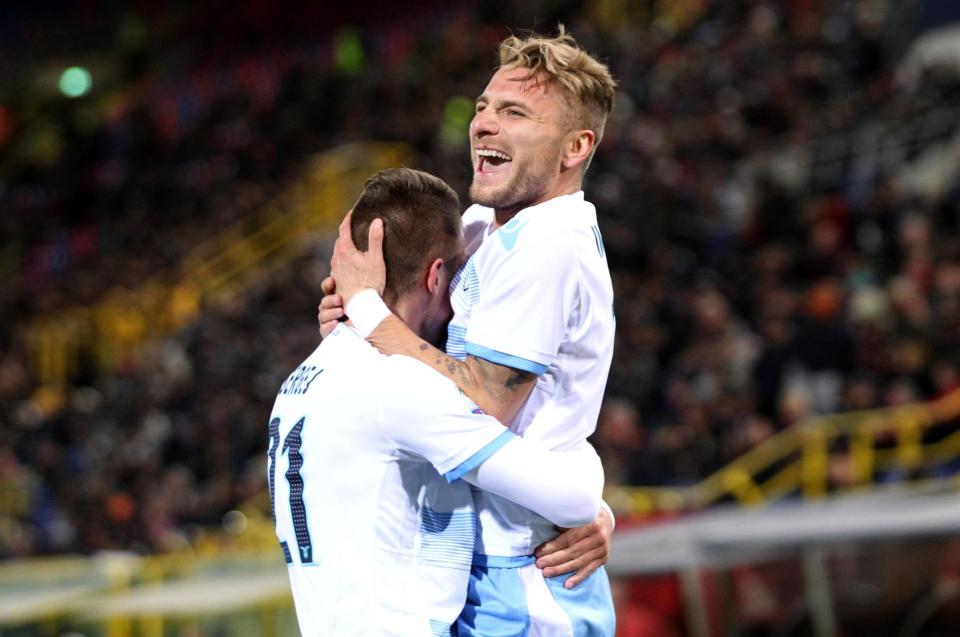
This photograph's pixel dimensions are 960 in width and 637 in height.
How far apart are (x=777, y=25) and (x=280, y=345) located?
22.5ft

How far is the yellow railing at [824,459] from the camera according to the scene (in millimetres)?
9547

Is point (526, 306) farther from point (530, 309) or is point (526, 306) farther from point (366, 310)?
point (366, 310)

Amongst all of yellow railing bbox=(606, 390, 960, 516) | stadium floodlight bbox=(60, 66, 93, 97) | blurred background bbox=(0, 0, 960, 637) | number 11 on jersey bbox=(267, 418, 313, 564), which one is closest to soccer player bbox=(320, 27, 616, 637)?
number 11 on jersey bbox=(267, 418, 313, 564)

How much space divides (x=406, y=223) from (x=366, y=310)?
0.78ft

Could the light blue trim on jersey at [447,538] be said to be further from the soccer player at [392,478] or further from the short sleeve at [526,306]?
the short sleeve at [526,306]

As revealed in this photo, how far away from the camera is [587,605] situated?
3.47 meters

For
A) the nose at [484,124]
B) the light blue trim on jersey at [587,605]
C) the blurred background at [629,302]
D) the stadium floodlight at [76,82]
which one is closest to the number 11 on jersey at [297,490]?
the light blue trim on jersey at [587,605]

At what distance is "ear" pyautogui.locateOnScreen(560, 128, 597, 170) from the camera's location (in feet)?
11.5

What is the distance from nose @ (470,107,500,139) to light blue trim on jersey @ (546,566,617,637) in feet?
3.63

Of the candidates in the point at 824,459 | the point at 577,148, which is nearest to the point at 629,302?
the point at 824,459

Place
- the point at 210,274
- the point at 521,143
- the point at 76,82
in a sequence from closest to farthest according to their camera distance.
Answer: the point at 521,143
the point at 210,274
the point at 76,82

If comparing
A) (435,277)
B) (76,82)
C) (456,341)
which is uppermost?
(76,82)

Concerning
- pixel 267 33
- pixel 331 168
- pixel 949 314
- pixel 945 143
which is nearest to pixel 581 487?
pixel 949 314

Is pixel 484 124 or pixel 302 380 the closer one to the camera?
pixel 302 380
